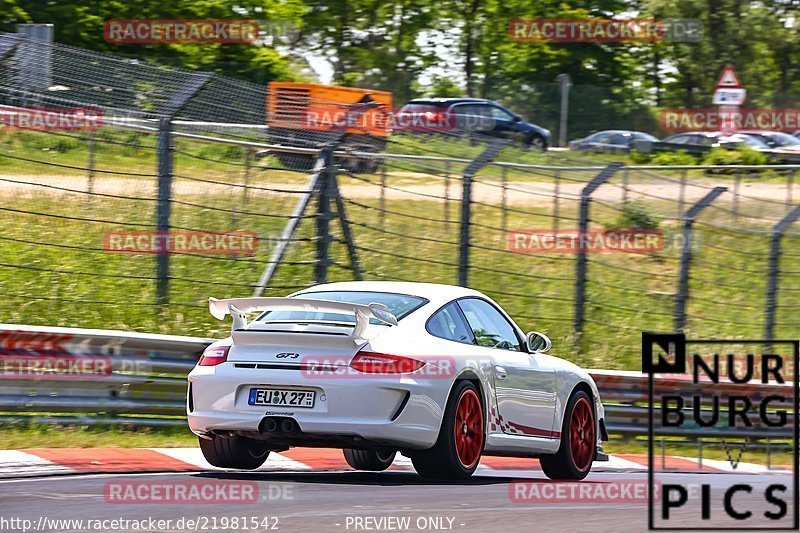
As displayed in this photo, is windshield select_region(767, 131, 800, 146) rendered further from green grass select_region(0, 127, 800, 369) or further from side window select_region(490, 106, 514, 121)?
green grass select_region(0, 127, 800, 369)

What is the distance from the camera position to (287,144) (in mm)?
13797

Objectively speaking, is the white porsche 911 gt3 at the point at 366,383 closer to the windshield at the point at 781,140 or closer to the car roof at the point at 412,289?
the car roof at the point at 412,289

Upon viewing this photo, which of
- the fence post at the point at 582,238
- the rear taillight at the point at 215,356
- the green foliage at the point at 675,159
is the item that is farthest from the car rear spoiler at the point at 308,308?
the green foliage at the point at 675,159

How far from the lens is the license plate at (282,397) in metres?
8.31

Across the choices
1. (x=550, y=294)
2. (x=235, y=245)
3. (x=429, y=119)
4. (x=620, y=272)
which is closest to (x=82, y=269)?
(x=235, y=245)

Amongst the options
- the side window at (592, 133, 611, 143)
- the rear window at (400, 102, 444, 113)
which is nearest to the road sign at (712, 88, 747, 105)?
the rear window at (400, 102, 444, 113)

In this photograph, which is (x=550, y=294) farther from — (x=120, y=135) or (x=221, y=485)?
(x=221, y=485)

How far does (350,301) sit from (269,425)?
1.19 meters

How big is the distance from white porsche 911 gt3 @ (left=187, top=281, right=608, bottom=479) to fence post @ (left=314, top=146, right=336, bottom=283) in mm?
3422

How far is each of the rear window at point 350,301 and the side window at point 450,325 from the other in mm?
138

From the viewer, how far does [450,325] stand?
910 cm

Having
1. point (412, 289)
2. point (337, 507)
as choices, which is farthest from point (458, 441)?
point (337, 507)

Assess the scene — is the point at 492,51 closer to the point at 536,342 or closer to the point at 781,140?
the point at 781,140

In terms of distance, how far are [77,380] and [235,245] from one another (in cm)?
413
